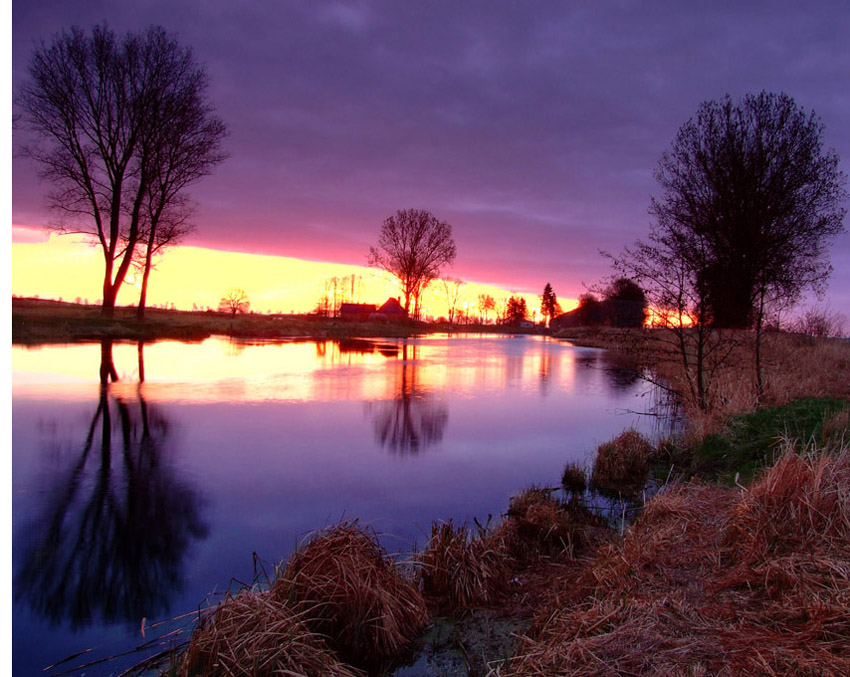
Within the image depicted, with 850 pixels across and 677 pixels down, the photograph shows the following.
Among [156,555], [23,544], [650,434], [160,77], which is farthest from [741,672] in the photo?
[160,77]

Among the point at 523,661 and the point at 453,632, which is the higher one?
the point at 523,661

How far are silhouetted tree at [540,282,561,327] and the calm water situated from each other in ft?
304

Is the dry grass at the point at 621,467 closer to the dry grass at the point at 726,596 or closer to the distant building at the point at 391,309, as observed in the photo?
the dry grass at the point at 726,596

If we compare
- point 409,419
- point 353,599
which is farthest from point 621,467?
point 353,599

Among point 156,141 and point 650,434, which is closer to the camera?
point 650,434

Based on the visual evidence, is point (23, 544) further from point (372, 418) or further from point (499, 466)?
point (372, 418)

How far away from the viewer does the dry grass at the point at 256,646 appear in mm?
2771

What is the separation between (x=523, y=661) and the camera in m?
2.78

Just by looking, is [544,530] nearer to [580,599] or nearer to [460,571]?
[460,571]

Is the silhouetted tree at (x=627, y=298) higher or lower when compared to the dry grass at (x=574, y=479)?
higher

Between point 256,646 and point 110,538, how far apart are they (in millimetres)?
2705

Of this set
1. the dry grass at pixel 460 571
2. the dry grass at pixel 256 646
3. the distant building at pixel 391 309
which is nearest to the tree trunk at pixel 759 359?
the dry grass at pixel 460 571

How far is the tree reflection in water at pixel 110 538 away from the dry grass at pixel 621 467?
4.79 m
